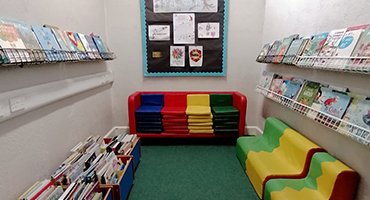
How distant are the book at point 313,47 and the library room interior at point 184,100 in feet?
0.04

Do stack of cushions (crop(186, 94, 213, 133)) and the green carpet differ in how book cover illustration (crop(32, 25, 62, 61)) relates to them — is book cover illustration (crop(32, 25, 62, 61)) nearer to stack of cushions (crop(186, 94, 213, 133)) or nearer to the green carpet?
the green carpet

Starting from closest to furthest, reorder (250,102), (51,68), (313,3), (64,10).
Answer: (51,68) < (313,3) < (64,10) < (250,102)

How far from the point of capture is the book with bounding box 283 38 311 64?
194 centimetres

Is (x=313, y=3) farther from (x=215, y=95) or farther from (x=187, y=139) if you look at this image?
(x=187, y=139)

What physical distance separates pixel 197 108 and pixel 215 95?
0.38 metres

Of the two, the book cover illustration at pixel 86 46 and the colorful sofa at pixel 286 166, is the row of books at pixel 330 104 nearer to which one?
the colorful sofa at pixel 286 166

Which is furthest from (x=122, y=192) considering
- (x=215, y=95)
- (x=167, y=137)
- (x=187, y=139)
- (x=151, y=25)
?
(x=151, y=25)

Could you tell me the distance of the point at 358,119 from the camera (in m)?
1.31

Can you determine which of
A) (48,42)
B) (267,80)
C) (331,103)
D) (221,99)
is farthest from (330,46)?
(48,42)

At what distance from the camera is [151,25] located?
129 inches

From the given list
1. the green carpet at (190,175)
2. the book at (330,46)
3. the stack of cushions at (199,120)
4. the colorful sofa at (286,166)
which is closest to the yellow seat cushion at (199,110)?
the stack of cushions at (199,120)

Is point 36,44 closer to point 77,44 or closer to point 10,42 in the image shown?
point 10,42

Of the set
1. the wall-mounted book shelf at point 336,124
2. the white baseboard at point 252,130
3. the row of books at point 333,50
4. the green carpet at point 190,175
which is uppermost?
the row of books at point 333,50

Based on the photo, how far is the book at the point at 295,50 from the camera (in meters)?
1.94
